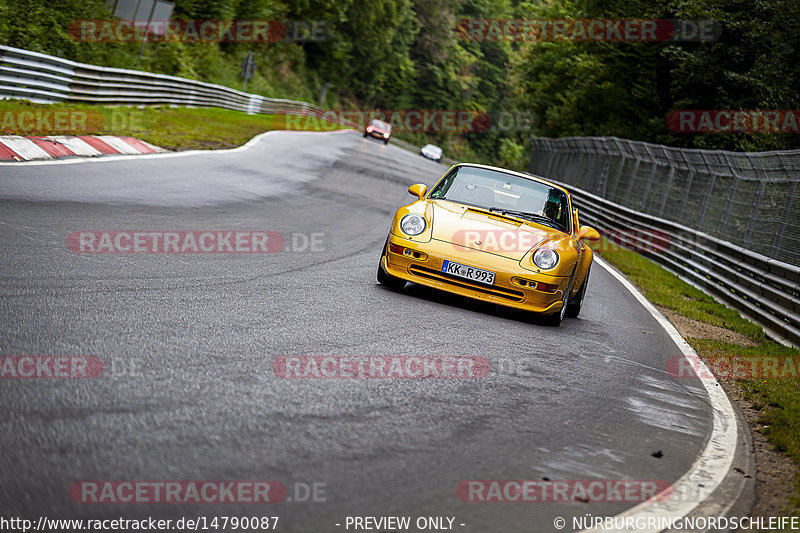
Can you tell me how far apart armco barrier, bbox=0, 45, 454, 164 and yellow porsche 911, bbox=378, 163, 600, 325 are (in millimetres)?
11742

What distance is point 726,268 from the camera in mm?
12641

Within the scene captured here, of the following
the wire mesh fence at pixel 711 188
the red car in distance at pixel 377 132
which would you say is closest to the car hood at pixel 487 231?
the wire mesh fence at pixel 711 188

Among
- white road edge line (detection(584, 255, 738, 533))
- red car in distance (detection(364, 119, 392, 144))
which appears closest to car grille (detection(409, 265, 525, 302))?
white road edge line (detection(584, 255, 738, 533))

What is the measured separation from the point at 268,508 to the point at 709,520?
2.05 m

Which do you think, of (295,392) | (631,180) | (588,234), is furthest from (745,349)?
(631,180)

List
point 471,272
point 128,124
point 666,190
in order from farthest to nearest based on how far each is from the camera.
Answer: point 128,124 < point 666,190 < point 471,272

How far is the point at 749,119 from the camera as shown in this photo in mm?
24406

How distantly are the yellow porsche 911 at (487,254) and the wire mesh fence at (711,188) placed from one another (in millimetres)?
4341

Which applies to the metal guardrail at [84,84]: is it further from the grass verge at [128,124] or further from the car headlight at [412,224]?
the car headlight at [412,224]

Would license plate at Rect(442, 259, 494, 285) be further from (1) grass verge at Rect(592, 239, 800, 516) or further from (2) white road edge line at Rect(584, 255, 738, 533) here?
(1) grass verge at Rect(592, 239, 800, 516)

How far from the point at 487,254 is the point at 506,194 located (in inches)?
53.7

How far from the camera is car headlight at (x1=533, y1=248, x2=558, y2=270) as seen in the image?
785 centimetres

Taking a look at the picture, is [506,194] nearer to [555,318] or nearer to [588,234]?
[588,234]

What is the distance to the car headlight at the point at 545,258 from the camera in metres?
7.85
